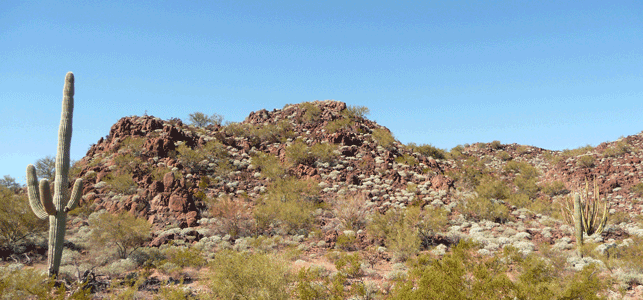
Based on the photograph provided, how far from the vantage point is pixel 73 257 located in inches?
541

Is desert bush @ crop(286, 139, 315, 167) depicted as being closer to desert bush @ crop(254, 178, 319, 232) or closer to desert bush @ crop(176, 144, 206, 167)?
desert bush @ crop(254, 178, 319, 232)

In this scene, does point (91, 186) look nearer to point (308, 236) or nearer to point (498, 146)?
point (308, 236)

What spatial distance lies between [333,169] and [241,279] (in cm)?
1869

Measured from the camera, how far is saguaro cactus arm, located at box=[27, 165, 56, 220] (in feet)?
36.2

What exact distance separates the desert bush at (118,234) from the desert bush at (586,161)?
114ft

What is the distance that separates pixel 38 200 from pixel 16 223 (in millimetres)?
5233

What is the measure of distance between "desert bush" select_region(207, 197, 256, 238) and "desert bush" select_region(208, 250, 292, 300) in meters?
8.49

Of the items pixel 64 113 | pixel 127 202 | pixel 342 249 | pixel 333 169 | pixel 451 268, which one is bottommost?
pixel 342 249

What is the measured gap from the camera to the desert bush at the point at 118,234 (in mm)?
13812

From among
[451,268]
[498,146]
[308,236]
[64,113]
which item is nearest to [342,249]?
[308,236]

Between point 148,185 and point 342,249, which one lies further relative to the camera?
point 148,185

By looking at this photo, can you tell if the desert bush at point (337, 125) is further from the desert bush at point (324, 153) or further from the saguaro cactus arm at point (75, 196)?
the saguaro cactus arm at point (75, 196)

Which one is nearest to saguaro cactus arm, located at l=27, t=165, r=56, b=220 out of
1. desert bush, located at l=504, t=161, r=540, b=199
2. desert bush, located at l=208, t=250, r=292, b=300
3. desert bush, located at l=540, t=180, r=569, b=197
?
desert bush, located at l=208, t=250, r=292, b=300

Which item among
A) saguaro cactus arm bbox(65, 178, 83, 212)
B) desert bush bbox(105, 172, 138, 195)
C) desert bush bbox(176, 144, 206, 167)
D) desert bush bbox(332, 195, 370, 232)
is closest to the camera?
saguaro cactus arm bbox(65, 178, 83, 212)
